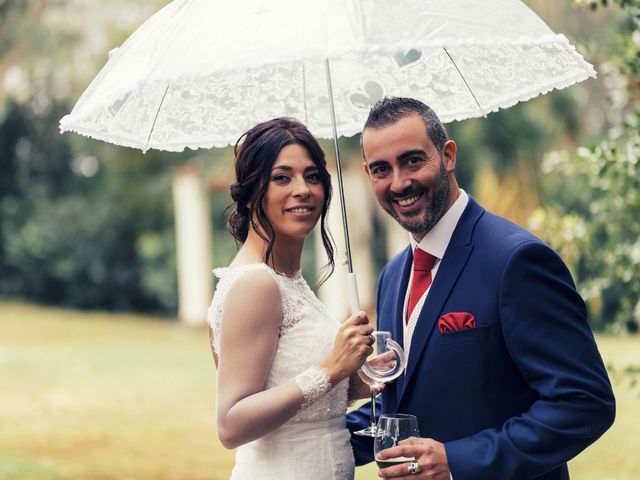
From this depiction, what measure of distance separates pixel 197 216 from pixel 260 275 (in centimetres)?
2269

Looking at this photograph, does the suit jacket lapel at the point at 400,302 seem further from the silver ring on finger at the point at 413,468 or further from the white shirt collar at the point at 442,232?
the silver ring on finger at the point at 413,468

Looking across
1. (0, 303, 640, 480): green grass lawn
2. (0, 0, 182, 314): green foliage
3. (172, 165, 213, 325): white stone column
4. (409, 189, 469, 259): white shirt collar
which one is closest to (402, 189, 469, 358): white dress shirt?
(409, 189, 469, 259): white shirt collar

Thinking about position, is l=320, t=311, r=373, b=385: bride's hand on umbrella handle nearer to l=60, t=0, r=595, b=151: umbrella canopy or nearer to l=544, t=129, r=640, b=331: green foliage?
l=60, t=0, r=595, b=151: umbrella canopy

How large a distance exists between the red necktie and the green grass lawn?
2198 millimetres

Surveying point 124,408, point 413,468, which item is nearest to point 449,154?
point 413,468

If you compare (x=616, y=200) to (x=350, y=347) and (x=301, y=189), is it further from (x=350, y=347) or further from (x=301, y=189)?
(x=350, y=347)

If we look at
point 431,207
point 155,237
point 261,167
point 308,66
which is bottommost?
point 431,207

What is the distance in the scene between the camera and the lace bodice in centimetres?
347

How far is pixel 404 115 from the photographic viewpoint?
3293 millimetres

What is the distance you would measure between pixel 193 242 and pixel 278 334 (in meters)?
22.8

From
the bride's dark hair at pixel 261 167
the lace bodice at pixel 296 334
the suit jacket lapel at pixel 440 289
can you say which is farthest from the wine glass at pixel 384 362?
the bride's dark hair at pixel 261 167

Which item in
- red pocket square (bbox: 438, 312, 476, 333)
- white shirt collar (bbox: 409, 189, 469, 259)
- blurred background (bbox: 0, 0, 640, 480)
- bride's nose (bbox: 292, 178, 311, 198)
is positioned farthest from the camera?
blurred background (bbox: 0, 0, 640, 480)

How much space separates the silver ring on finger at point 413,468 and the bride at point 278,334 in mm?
358

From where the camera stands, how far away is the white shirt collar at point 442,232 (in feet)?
11.0
